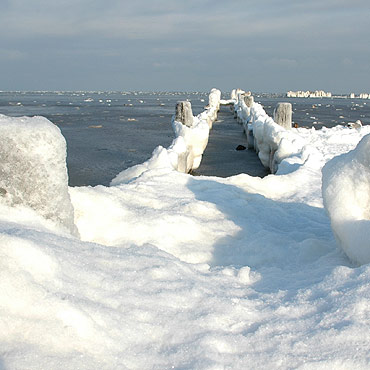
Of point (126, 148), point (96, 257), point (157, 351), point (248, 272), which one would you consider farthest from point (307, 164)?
point (126, 148)

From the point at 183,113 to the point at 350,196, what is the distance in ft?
23.8

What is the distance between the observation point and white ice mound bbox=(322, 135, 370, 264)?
333cm

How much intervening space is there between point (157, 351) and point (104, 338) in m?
0.26

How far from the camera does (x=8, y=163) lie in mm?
3094

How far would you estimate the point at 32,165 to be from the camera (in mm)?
3156

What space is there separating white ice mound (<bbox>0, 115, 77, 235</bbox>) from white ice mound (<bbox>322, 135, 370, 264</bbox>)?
2248 millimetres

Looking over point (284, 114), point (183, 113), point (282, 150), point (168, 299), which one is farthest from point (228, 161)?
point (168, 299)

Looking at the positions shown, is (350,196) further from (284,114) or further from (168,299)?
(284,114)

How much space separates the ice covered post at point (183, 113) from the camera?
10328 mm

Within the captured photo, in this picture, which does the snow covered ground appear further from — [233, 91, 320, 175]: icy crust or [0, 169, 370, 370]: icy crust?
[233, 91, 320, 175]: icy crust

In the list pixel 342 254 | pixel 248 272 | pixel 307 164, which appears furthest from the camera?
pixel 307 164

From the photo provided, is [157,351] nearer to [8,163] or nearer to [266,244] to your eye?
[8,163]

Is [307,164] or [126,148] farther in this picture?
[126,148]

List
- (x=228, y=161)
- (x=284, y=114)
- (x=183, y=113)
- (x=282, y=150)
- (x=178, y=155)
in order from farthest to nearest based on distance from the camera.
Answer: (x=284, y=114)
(x=228, y=161)
(x=183, y=113)
(x=282, y=150)
(x=178, y=155)
